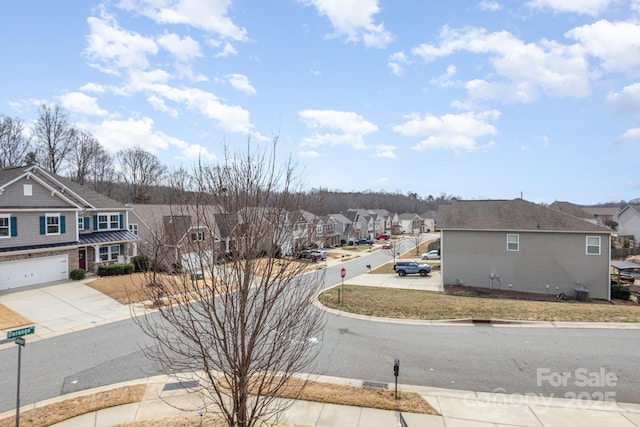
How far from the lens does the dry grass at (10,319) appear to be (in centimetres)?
1541

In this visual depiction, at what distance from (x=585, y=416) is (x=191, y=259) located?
30.8 feet

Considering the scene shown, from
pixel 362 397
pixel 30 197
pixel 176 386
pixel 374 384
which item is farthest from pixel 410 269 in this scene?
pixel 30 197

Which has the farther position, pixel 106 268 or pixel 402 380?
pixel 106 268

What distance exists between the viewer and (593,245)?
22078 mm

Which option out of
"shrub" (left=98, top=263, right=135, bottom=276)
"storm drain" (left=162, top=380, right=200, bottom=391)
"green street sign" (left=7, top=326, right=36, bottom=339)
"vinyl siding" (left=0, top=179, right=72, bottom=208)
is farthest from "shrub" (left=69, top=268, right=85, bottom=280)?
"green street sign" (left=7, top=326, right=36, bottom=339)

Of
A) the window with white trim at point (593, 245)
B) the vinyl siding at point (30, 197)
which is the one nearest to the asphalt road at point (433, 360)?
the window with white trim at point (593, 245)

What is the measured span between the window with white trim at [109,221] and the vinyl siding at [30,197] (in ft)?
13.7

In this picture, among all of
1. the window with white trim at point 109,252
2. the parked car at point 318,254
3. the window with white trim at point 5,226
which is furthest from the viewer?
the window with white trim at point 109,252

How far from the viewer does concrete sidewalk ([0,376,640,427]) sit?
24.5 feet

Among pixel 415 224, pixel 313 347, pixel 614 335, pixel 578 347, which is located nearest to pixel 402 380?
pixel 313 347

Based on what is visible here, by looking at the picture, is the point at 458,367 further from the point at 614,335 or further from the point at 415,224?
the point at 415,224

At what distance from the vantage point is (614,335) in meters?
13.1

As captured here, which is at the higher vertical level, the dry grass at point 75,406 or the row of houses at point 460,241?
the row of houses at point 460,241

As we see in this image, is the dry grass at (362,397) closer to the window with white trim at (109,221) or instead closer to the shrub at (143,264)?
the shrub at (143,264)
